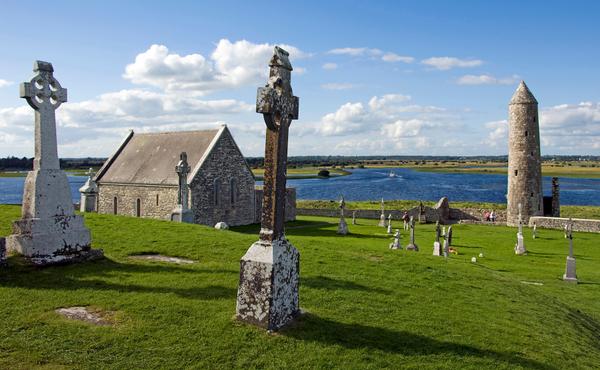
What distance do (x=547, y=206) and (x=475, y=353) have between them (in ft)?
127

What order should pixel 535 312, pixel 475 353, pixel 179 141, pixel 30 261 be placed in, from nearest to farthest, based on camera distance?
pixel 475 353 → pixel 30 261 → pixel 535 312 → pixel 179 141

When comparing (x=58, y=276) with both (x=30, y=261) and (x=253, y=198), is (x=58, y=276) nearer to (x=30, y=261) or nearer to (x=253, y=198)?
(x=30, y=261)

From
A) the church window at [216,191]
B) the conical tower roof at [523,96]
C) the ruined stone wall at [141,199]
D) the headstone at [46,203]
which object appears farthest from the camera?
A: the conical tower roof at [523,96]

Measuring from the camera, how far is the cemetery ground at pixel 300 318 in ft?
21.7

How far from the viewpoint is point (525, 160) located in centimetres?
3931

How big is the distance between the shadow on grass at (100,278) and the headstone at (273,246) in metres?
1.40

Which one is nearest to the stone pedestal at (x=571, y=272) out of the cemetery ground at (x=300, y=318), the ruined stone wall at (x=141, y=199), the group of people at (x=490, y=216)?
the cemetery ground at (x=300, y=318)

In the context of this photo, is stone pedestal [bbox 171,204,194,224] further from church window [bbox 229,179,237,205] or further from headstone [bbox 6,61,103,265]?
church window [bbox 229,179,237,205]

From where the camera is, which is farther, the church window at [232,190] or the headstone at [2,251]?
the church window at [232,190]

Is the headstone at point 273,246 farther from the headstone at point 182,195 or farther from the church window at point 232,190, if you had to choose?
the church window at point 232,190

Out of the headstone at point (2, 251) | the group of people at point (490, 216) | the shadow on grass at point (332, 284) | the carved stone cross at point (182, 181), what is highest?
the carved stone cross at point (182, 181)

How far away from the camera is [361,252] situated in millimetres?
15266

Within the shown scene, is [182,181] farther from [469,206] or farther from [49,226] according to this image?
[469,206]

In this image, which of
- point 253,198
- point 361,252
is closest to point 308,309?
point 361,252
